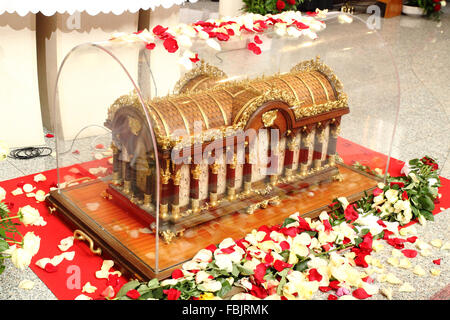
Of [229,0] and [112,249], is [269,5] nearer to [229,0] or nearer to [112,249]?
[229,0]

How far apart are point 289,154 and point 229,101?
0.52 metres

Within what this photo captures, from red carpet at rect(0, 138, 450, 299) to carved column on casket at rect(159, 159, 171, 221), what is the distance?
0.36 meters

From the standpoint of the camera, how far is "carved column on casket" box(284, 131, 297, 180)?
3.06 meters

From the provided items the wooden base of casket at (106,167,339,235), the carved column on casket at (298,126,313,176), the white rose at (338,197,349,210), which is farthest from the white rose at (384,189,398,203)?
the carved column on casket at (298,126,313,176)

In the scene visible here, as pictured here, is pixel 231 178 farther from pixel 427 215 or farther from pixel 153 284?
pixel 427 215

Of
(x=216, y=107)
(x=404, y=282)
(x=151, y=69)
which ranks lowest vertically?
A: (x=404, y=282)

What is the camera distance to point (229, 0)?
747 centimetres

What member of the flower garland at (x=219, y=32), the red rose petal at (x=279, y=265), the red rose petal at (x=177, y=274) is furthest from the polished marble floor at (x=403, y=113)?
the red rose petal at (x=279, y=265)

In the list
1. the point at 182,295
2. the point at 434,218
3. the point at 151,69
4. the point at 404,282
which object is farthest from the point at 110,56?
the point at 434,218

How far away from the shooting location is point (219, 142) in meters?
2.69

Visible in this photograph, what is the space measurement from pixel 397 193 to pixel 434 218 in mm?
269

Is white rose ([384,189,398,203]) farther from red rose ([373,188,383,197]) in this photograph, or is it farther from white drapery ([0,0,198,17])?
white drapery ([0,0,198,17])

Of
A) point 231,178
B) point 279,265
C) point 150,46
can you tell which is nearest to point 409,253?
point 279,265

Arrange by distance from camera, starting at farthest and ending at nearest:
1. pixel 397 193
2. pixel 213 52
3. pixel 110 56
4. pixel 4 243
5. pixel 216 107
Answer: pixel 397 193 → pixel 213 52 → pixel 216 107 → pixel 110 56 → pixel 4 243
